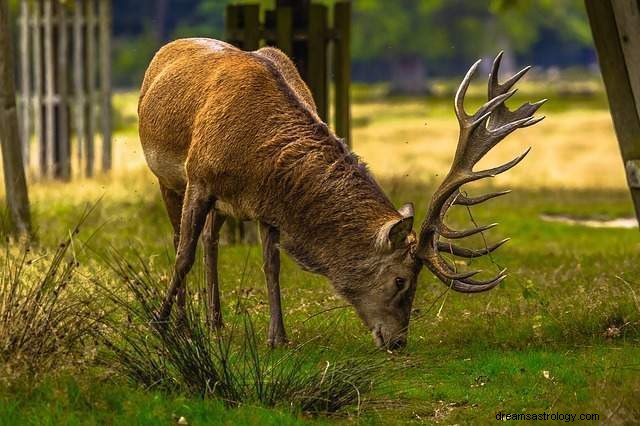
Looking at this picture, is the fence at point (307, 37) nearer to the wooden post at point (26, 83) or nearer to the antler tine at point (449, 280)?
the antler tine at point (449, 280)

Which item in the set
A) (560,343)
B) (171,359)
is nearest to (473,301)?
(560,343)

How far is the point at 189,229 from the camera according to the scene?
9.61m

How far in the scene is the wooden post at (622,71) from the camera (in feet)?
32.5

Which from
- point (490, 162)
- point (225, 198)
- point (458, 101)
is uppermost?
point (458, 101)

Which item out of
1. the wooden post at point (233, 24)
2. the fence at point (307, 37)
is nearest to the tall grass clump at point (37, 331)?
the fence at point (307, 37)

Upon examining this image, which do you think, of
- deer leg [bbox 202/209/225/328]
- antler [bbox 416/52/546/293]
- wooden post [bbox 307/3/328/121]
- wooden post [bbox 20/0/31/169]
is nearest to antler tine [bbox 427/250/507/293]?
antler [bbox 416/52/546/293]

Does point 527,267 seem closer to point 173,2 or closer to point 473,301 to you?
point 473,301

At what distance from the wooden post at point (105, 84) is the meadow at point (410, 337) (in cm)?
321

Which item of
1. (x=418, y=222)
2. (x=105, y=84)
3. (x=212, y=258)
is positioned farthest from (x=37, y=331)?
(x=105, y=84)

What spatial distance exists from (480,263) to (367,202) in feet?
14.5

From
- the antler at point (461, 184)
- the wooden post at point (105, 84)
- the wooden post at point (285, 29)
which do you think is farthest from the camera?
the wooden post at point (105, 84)

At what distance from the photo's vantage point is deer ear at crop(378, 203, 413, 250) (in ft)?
28.1

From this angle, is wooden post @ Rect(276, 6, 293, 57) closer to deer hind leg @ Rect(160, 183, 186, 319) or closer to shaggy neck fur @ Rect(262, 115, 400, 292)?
deer hind leg @ Rect(160, 183, 186, 319)

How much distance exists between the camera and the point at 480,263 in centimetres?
1316
